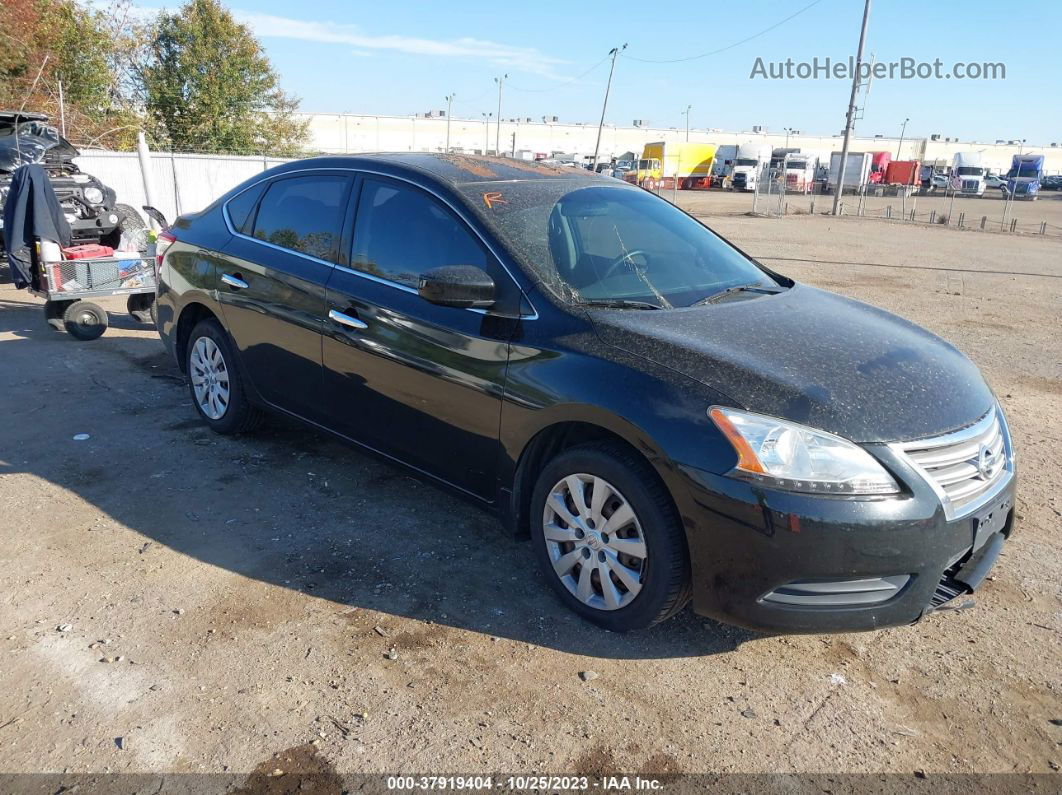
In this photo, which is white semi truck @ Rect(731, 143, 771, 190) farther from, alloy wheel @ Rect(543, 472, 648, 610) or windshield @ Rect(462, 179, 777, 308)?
alloy wheel @ Rect(543, 472, 648, 610)

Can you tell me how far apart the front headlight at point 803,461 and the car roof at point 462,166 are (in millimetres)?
1948

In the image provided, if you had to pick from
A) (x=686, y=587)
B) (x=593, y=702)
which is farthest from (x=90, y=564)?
(x=686, y=587)

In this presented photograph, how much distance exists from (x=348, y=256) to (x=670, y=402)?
2020mm

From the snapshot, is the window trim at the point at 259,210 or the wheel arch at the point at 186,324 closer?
the window trim at the point at 259,210

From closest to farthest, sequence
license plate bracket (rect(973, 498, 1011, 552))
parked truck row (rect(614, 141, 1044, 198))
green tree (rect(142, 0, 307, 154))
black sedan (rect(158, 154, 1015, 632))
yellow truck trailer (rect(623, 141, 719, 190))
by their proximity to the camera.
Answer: black sedan (rect(158, 154, 1015, 632)) < license plate bracket (rect(973, 498, 1011, 552)) < green tree (rect(142, 0, 307, 154)) < yellow truck trailer (rect(623, 141, 719, 190)) < parked truck row (rect(614, 141, 1044, 198))

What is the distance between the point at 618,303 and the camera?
3.51 m

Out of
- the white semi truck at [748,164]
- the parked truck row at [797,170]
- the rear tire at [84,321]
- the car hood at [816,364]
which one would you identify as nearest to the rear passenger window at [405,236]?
the car hood at [816,364]

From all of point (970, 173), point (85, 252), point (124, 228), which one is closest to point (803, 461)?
point (85, 252)

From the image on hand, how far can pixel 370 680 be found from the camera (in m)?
2.99

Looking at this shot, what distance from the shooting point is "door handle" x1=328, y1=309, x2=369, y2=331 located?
399 cm

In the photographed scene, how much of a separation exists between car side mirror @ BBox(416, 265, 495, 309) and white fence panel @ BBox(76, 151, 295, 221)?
13.5m

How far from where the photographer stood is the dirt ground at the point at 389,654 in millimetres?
2666

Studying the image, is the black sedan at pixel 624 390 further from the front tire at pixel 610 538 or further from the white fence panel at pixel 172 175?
the white fence panel at pixel 172 175

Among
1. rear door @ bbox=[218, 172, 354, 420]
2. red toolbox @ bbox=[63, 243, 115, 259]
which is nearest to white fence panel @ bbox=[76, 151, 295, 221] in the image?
red toolbox @ bbox=[63, 243, 115, 259]
